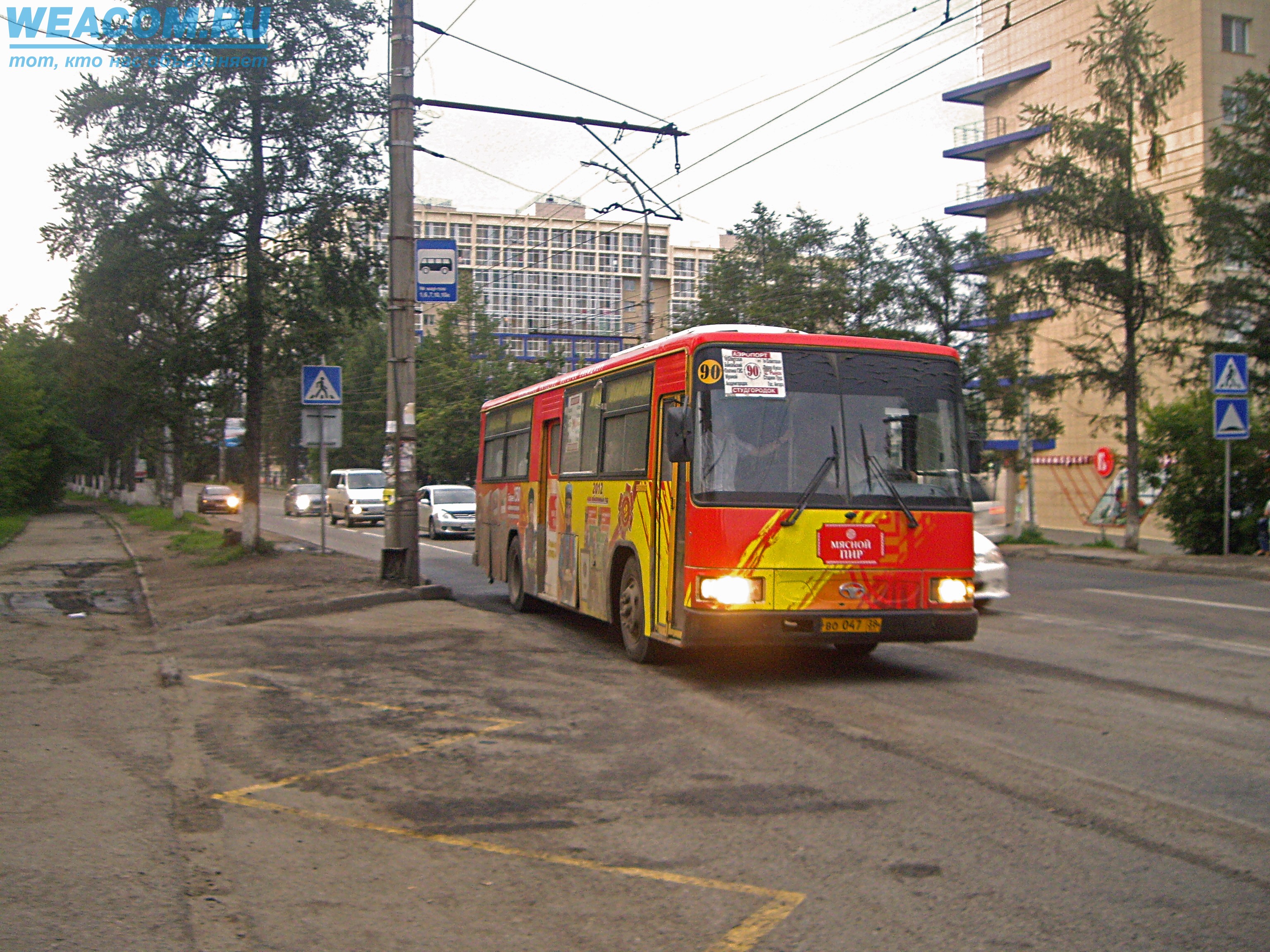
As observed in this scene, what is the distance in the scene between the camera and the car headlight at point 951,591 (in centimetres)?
898

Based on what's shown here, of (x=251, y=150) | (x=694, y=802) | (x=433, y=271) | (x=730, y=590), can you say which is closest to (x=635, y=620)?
(x=730, y=590)

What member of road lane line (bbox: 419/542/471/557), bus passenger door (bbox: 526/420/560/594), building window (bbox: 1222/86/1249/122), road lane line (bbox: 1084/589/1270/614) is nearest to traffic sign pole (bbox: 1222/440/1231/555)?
road lane line (bbox: 1084/589/1270/614)

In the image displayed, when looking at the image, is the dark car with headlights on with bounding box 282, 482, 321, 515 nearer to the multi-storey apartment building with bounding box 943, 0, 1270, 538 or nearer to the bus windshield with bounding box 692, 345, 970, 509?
the multi-storey apartment building with bounding box 943, 0, 1270, 538

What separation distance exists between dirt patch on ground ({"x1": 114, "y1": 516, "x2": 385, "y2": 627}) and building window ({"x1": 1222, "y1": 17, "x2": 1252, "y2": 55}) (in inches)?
1528

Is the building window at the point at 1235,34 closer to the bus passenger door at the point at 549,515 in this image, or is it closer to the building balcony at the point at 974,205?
the building balcony at the point at 974,205

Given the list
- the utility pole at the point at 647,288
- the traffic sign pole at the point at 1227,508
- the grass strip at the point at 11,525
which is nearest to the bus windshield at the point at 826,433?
the traffic sign pole at the point at 1227,508

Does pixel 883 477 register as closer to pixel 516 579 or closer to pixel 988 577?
pixel 988 577

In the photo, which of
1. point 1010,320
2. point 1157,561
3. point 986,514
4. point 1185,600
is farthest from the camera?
point 1010,320

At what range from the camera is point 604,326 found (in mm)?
128125

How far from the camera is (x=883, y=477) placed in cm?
895

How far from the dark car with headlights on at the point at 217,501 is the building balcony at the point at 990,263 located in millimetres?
40244

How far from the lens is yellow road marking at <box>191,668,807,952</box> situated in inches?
156

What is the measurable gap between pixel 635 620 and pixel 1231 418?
49.6 feet

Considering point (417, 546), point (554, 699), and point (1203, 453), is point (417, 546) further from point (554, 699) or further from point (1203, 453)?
point (1203, 453)
